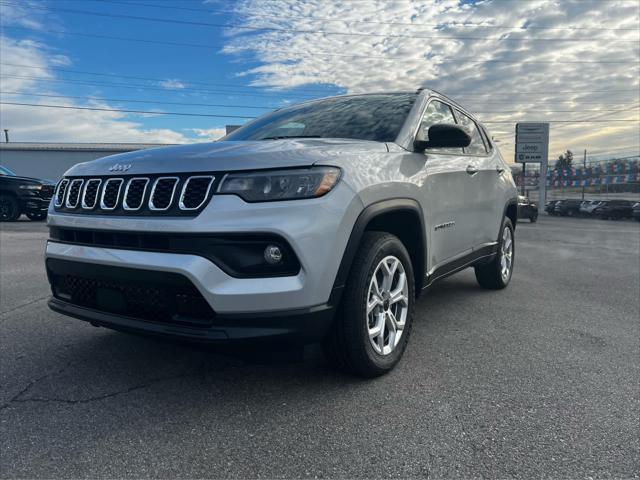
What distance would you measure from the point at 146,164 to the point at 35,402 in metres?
1.36

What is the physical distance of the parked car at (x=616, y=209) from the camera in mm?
30828

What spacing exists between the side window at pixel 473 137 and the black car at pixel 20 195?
446 inches

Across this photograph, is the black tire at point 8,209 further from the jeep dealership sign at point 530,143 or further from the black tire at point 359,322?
the jeep dealership sign at point 530,143

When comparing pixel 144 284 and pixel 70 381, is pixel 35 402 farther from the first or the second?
pixel 144 284

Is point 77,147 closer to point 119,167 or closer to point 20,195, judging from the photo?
point 20,195

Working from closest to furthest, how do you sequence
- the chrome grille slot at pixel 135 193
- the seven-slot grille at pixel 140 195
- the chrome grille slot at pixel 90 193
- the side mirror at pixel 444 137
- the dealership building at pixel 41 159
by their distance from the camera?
1. the seven-slot grille at pixel 140 195
2. the chrome grille slot at pixel 135 193
3. the chrome grille slot at pixel 90 193
4. the side mirror at pixel 444 137
5. the dealership building at pixel 41 159

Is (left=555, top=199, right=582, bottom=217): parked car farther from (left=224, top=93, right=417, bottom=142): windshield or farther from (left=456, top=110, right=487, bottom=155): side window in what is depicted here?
(left=224, top=93, right=417, bottom=142): windshield

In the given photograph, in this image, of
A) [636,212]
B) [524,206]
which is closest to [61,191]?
[524,206]

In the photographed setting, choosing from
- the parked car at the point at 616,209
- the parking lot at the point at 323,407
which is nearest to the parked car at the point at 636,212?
the parked car at the point at 616,209

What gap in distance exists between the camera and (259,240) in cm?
214

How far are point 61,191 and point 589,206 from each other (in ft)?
123

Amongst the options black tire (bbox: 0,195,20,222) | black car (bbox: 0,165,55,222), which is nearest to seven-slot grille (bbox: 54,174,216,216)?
black car (bbox: 0,165,55,222)

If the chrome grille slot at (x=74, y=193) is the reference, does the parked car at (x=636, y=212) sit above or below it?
below

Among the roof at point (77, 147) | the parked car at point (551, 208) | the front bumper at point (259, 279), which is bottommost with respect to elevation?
the parked car at point (551, 208)
